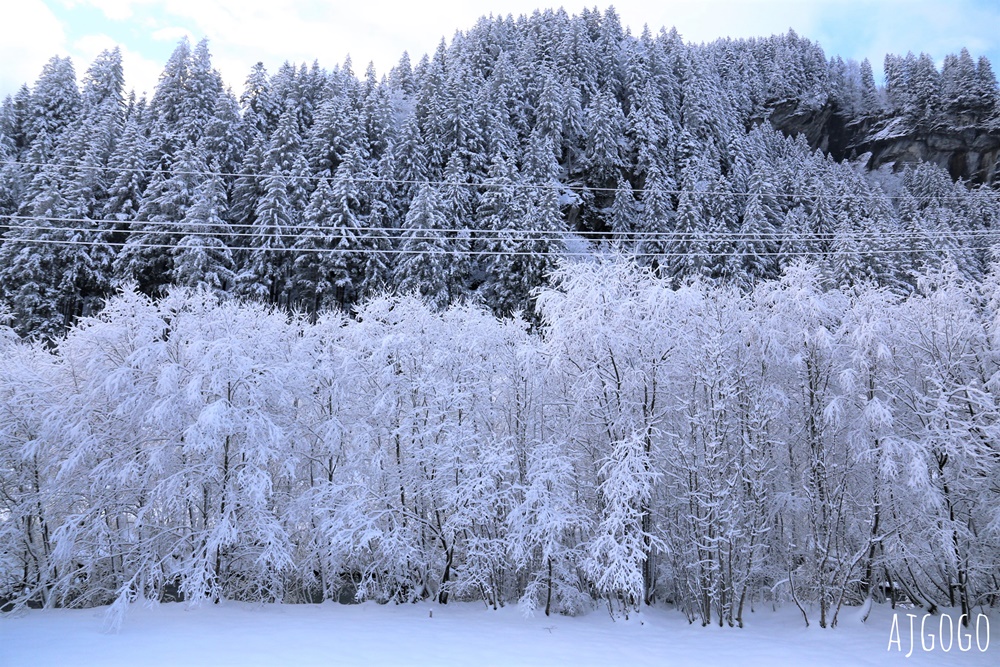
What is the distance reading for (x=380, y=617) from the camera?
12.6m

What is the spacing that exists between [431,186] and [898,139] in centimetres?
7895

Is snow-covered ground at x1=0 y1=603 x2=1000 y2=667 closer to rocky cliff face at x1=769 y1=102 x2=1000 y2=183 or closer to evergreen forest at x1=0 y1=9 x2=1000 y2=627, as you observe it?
evergreen forest at x1=0 y1=9 x2=1000 y2=627

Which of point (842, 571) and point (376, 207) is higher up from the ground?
point (376, 207)

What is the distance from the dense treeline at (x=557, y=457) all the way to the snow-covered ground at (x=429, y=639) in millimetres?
575

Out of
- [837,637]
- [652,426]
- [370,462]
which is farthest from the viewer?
[370,462]

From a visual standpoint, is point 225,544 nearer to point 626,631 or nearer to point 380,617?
point 380,617

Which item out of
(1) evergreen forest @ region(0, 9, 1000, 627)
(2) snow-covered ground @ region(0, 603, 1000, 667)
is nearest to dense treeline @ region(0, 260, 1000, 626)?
(1) evergreen forest @ region(0, 9, 1000, 627)

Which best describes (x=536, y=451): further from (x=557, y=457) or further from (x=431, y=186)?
(x=431, y=186)

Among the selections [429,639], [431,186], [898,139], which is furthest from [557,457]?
[898,139]

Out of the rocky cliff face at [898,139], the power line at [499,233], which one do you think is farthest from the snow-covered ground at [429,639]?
the rocky cliff face at [898,139]

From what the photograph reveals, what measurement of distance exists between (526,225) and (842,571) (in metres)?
27.4

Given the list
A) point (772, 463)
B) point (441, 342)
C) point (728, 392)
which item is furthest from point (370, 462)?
point (772, 463)

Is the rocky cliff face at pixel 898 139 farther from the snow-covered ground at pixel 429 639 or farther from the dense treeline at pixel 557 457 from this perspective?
the snow-covered ground at pixel 429 639

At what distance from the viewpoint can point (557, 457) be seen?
493 inches
